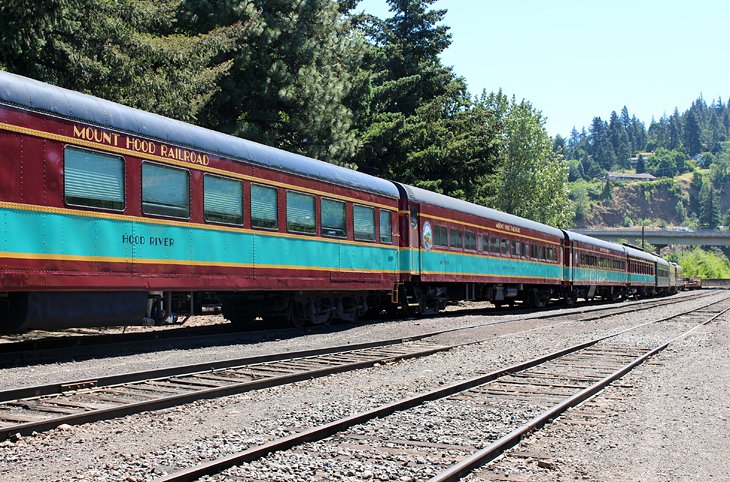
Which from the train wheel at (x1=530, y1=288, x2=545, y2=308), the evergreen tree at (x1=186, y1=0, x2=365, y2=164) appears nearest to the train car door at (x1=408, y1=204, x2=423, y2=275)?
the evergreen tree at (x1=186, y1=0, x2=365, y2=164)

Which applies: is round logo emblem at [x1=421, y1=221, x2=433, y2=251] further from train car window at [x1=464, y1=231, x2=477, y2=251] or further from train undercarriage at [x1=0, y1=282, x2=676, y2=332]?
train car window at [x1=464, y1=231, x2=477, y2=251]

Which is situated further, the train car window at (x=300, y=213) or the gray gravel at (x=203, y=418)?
the train car window at (x=300, y=213)

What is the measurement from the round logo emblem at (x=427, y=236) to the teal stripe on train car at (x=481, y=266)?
0.19 meters

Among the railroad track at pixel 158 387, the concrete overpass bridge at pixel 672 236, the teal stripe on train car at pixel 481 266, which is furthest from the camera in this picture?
the concrete overpass bridge at pixel 672 236

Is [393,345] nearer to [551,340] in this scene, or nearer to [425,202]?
[551,340]

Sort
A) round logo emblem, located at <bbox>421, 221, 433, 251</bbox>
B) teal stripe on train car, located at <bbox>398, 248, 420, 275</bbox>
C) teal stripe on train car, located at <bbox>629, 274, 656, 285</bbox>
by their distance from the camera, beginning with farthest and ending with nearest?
teal stripe on train car, located at <bbox>629, 274, 656, 285</bbox> → round logo emblem, located at <bbox>421, 221, 433, 251</bbox> → teal stripe on train car, located at <bbox>398, 248, 420, 275</bbox>

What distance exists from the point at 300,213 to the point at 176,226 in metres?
3.61

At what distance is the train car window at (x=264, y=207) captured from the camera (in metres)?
13.8

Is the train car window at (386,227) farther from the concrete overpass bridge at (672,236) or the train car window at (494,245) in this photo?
the concrete overpass bridge at (672,236)

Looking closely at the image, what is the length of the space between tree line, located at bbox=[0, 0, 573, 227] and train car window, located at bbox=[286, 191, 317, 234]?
5.88m

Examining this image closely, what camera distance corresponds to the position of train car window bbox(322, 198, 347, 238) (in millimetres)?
A: 16203

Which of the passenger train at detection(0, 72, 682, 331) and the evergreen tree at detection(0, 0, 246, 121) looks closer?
the passenger train at detection(0, 72, 682, 331)

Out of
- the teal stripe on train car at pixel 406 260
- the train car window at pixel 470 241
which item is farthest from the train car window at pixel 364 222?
the train car window at pixel 470 241

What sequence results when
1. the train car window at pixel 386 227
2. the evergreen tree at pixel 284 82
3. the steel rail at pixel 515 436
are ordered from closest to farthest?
the steel rail at pixel 515 436 < the train car window at pixel 386 227 < the evergreen tree at pixel 284 82
